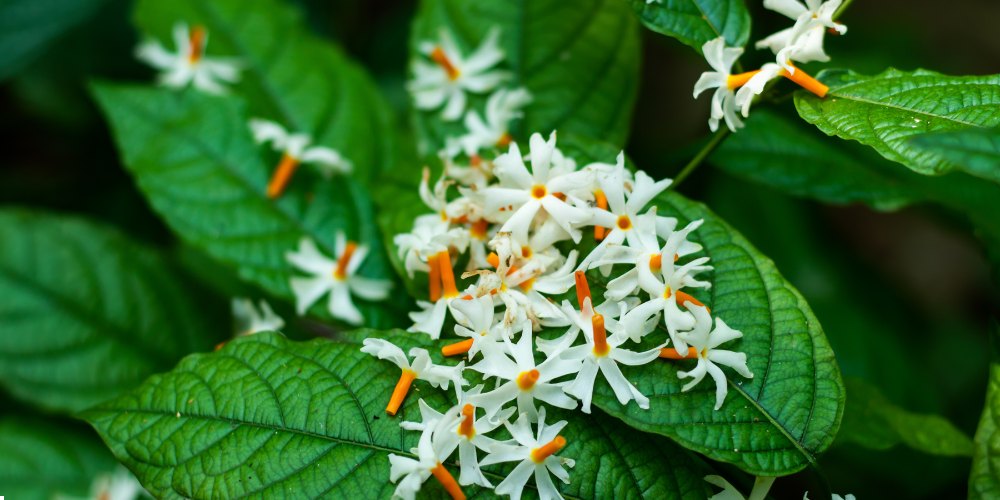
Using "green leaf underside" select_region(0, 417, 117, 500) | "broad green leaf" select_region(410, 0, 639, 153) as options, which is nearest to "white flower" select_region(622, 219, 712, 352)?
"broad green leaf" select_region(410, 0, 639, 153)

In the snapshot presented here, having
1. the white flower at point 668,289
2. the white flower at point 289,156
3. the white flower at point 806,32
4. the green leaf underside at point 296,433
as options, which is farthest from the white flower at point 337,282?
the white flower at point 806,32

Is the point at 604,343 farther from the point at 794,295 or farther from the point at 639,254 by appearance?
the point at 794,295

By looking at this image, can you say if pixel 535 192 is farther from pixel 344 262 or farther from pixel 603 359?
pixel 344 262

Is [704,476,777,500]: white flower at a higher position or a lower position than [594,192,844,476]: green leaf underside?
lower

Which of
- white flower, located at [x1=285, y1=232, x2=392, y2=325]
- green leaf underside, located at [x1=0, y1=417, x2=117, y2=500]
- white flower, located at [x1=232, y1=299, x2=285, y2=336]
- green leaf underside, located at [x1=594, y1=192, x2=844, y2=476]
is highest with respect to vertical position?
green leaf underside, located at [x1=594, y1=192, x2=844, y2=476]

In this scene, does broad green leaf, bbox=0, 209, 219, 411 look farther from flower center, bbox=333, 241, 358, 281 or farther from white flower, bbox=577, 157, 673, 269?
white flower, bbox=577, 157, 673, 269

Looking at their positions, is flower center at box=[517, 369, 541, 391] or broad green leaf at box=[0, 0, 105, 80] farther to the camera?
broad green leaf at box=[0, 0, 105, 80]

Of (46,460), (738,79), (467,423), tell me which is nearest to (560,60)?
(738,79)
